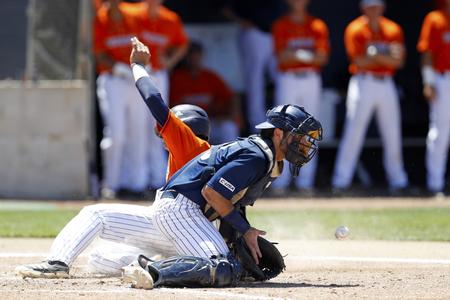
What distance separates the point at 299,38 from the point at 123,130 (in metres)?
2.48

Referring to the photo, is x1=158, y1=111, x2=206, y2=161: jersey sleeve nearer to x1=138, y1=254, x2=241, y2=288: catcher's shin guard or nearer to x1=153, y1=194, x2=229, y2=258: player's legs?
x1=153, y1=194, x2=229, y2=258: player's legs

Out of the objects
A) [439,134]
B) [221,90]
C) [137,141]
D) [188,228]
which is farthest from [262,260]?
[221,90]

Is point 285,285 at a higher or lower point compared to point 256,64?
lower

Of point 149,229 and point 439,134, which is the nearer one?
point 149,229

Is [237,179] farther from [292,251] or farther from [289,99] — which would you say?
[289,99]

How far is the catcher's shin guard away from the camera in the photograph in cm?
577

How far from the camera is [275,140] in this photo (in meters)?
6.09

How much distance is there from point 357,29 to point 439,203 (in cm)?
233

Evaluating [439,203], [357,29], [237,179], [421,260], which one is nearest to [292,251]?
[421,260]

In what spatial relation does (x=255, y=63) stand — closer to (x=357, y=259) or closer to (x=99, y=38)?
(x=99, y=38)

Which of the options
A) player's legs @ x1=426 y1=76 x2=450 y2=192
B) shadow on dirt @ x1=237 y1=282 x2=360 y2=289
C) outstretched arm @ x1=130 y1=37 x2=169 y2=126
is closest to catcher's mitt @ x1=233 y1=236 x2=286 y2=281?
shadow on dirt @ x1=237 y1=282 x2=360 y2=289

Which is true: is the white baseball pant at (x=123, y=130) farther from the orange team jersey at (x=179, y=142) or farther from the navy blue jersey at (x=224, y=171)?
the navy blue jersey at (x=224, y=171)

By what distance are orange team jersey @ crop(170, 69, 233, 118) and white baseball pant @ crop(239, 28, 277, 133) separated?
0.88m

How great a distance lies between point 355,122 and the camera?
13.0m
